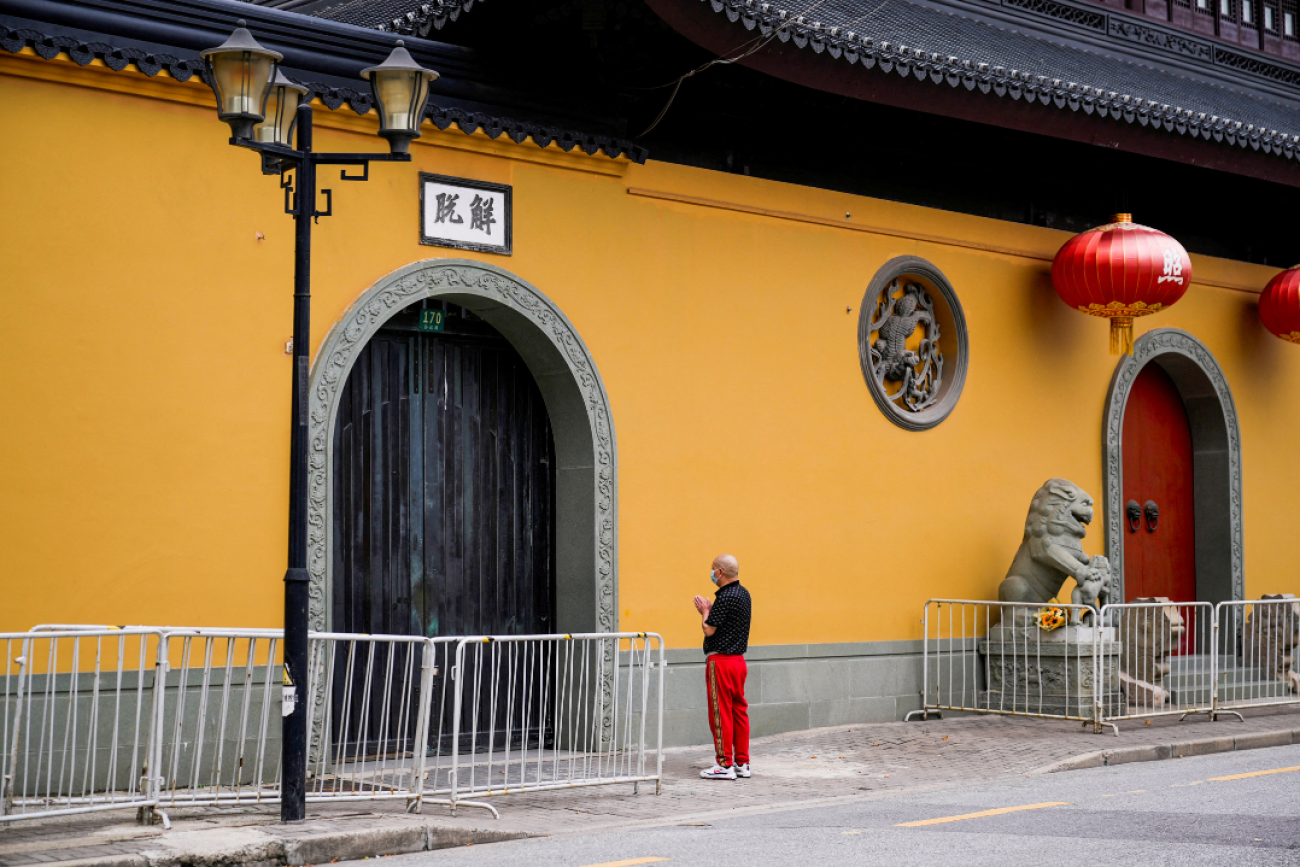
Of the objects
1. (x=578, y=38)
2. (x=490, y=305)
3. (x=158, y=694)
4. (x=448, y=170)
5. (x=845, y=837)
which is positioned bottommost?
(x=845, y=837)

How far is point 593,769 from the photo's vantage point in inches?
358

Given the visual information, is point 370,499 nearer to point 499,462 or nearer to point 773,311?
point 499,462

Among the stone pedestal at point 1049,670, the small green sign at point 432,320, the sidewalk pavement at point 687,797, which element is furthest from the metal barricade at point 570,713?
the stone pedestal at point 1049,670

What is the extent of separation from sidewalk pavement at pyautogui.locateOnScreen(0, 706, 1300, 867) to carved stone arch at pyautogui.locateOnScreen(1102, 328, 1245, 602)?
2082 mm

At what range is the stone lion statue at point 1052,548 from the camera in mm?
11836

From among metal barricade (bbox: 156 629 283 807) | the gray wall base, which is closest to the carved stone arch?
the gray wall base

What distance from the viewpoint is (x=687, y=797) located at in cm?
844

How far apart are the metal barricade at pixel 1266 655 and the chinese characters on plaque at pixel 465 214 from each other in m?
7.46

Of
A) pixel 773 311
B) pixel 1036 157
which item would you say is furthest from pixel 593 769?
pixel 1036 157

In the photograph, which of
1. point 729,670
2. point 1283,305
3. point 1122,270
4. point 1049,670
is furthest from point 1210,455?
point 729,670

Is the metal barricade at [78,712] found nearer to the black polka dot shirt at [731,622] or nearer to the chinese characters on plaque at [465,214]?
the chinese characters on plaque at [465,214]

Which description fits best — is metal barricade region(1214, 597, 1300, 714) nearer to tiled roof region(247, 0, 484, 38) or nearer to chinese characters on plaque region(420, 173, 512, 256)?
chinese characters on plaque region(420, 173, 512, 256)

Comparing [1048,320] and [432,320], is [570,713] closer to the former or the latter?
[432,320]

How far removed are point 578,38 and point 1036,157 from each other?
5.15 m
